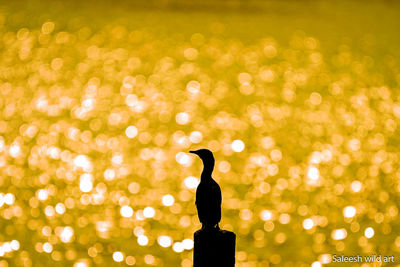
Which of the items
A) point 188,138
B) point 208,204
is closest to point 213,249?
point 208,204

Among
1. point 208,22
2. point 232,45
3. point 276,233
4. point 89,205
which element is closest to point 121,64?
point 232,45

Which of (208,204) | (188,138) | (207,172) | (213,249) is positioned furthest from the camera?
(188,138)

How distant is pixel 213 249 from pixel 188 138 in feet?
70.9

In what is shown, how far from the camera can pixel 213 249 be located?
6.31m

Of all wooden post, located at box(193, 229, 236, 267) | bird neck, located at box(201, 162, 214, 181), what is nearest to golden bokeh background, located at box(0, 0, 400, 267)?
bird neck, located at box(201, 162, 214, 181)

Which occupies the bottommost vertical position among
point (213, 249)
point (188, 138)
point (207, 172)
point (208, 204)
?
point (213, 249)

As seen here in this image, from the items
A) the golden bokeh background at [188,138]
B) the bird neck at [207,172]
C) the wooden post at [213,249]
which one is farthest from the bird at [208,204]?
the golden bokeh background at [188,138]

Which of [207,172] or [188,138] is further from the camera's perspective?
[188,138]

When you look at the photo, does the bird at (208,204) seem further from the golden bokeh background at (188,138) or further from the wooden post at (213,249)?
the golden bokeh background at (188,138)

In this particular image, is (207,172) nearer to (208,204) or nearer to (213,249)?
(208,204)

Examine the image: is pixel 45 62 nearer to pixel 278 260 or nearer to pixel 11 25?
pixel 11 25

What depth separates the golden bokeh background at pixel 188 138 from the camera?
16641mm

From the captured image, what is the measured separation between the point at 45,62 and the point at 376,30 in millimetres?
25068

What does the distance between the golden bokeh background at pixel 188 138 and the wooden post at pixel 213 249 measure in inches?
352
